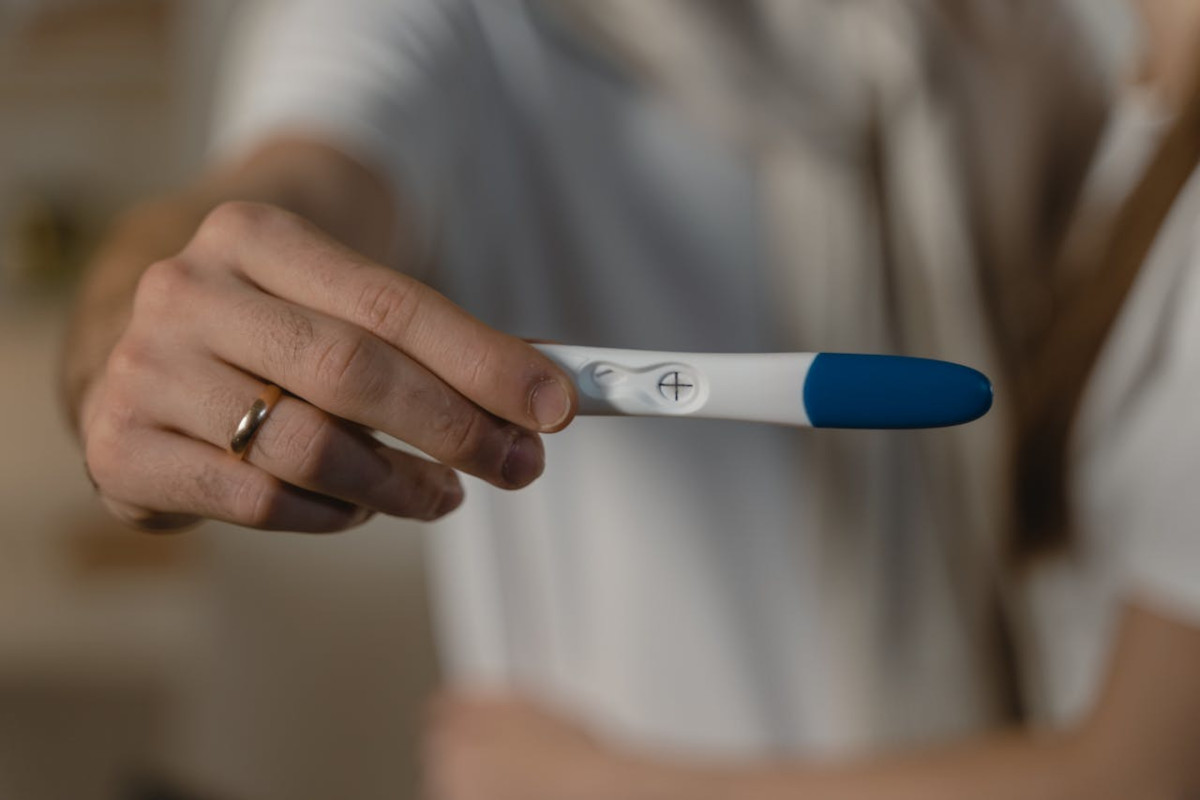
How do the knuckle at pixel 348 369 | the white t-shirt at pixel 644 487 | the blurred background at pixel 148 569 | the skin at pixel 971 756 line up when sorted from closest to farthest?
the knuckle at pixel 348 369 < the skin at pixel 971 756 < the white t-shirt at pixel 644 487 < the blurred background at pixel 148 569

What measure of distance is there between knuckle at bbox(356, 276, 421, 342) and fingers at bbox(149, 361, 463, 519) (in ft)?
0.06

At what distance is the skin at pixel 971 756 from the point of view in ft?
1.00

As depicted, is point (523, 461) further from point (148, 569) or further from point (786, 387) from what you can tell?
point (148, 569)

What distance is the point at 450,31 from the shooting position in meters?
0.39

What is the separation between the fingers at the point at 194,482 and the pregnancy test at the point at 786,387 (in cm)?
6

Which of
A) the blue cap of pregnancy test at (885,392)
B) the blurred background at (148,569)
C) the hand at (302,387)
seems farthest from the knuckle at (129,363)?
the blurred background at (148,569)

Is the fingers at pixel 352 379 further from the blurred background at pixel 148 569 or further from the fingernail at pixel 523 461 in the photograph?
the blurred background at pixel 148 569

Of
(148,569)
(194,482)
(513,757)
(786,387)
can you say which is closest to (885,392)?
(786,387)

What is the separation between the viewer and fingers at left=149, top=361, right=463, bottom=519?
0.63 ft

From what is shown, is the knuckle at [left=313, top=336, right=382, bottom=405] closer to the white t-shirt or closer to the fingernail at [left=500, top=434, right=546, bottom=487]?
the fingernail at [left=500, top=434, right=546, bottom=487]

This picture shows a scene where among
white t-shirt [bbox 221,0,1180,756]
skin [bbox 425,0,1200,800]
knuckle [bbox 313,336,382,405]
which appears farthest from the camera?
white t-shirt [bbox 221,0,1180,756]

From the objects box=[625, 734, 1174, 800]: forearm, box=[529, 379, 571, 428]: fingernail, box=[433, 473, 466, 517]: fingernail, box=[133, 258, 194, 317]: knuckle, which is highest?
box=[133, 258, 194, 317]: knuckle

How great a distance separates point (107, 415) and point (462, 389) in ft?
0.23

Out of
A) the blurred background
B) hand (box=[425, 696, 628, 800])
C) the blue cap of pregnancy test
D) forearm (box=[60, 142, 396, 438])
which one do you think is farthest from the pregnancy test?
the blurred background
